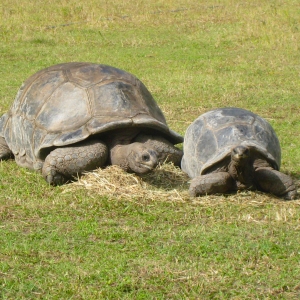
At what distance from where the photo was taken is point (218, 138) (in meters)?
A: 5.31

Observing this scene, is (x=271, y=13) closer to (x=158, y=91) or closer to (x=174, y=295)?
(x=158, y=91)

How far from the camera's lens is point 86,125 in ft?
18.3

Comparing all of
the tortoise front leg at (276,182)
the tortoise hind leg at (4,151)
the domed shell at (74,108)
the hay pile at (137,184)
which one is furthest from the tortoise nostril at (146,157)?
the tortoise hind leg at (4,151)

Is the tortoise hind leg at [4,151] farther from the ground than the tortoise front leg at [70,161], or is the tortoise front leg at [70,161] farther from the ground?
the tortoise front leg at [70,161]

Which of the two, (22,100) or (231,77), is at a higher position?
(22,100)

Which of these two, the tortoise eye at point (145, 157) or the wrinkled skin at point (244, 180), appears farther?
the tortoise eye at point (145, 157)

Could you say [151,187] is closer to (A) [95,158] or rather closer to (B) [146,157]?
(B) [146,157]

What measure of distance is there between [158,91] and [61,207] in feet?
15.5

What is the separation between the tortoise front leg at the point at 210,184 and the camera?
511cm

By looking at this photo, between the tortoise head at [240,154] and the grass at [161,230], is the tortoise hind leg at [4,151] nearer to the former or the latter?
the grass at [161,230]

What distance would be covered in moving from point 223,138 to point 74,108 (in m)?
1.26

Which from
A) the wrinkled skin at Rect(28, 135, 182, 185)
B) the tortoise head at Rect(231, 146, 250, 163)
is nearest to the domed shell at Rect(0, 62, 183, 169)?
the wrinkled skin at Rect(28, 135, 182, 185)

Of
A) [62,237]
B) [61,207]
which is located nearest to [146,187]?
[61,207]

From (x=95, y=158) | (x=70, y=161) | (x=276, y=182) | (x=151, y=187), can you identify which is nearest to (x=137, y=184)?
(x=151, y=187)
